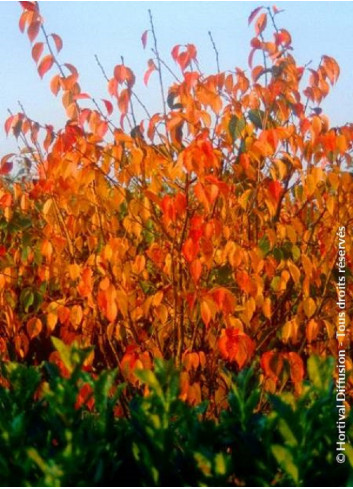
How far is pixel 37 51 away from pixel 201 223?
113 centimetres

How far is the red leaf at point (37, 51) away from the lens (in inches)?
157

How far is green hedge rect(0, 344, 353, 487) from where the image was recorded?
2.46m

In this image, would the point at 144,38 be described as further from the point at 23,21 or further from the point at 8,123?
the point at 8,123

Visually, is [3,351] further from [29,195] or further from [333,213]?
[333,213]

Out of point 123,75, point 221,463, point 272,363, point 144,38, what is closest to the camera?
point 221,463

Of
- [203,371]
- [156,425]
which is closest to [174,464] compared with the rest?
[156,425]

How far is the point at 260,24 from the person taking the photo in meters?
4.00

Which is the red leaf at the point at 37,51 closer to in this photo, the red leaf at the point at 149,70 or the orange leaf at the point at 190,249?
the red leaf at the point at 149,70

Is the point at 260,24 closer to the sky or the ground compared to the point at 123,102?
closer to the sky

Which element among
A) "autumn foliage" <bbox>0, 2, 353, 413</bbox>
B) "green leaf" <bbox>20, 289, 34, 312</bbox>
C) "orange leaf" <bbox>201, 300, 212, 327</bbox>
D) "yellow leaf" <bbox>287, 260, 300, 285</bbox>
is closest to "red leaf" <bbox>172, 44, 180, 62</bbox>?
"autumn foliage" <bbox>0, 2, 353, 413</bbox>

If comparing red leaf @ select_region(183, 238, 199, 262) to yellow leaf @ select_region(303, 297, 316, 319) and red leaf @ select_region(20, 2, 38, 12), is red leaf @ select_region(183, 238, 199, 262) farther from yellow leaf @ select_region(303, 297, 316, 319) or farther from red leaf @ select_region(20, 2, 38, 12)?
red leaf @ select_region(20, 2, 38, 12)

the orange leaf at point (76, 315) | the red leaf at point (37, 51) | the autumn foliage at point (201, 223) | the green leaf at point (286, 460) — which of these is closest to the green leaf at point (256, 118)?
the autumn foliage at point (201, 223)

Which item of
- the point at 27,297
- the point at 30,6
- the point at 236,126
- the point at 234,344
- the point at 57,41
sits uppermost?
the point at 30,6

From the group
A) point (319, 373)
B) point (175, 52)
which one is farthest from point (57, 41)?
point (319, 373)
